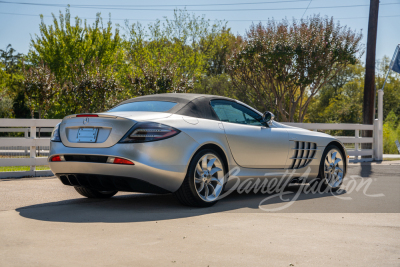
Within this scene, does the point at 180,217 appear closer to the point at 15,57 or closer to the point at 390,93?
the point at 390,93

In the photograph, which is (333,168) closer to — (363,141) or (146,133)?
(146,133)

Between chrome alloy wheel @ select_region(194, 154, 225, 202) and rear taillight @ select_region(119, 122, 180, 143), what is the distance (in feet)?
2.14

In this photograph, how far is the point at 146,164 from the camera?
17.8 ft

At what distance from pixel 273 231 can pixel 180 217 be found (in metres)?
1.17

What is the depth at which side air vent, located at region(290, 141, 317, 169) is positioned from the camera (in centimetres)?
746

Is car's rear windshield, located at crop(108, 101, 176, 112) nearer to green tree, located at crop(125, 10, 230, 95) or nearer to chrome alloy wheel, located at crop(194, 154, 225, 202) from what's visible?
chrome alloy wheel, located at crop(194, 154, 225, 202)

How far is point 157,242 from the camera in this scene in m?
4.17

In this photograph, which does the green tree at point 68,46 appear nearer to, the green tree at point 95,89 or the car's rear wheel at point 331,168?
the green tree at point 95,89

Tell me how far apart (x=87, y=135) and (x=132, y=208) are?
43.8 inches

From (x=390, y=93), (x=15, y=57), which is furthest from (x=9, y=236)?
(x=15, y=57)

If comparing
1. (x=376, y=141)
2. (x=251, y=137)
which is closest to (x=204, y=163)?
(x=251, y=137)

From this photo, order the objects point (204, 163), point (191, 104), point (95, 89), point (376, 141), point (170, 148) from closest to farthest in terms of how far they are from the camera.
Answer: point (170, 148) → point (204, 163) → point (191, 104) → point (376, 141) → point (95, 89)

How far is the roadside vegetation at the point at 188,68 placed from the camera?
23250 millimetres

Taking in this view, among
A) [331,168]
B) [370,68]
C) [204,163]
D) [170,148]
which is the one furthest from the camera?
[370,68]
